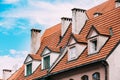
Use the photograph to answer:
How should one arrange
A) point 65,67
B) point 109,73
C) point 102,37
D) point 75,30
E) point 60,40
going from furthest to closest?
point 60,40 → point 75,30 → point 65,67 → point 102,37 → point 109,73

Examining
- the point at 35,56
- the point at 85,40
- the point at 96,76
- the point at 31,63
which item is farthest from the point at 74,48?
the point at 31,63

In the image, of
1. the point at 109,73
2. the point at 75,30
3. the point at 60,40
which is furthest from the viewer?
the point at 60,40

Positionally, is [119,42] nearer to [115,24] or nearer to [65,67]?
[115,24]

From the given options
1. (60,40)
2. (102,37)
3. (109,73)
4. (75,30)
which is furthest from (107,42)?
(60,40)

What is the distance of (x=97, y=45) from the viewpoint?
3944 centimetres

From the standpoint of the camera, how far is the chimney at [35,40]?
5378 cm

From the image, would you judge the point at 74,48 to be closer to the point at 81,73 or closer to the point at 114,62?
the point at 81,73

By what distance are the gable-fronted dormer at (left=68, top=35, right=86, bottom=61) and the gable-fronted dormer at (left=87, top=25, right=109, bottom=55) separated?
1.75 metres

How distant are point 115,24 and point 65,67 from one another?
6073 millimetres

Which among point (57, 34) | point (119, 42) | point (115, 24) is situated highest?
point (57, 34)

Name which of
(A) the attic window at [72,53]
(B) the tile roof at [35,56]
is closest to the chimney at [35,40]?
(B) the tile roof at [35,56]

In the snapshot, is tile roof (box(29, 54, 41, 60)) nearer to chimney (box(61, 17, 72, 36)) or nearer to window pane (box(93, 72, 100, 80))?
chimney (box(61, 17, 72, 36))

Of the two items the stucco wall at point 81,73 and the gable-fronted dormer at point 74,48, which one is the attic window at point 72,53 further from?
the stucco wall at point 81,73

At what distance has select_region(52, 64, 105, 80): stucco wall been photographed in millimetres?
37844
